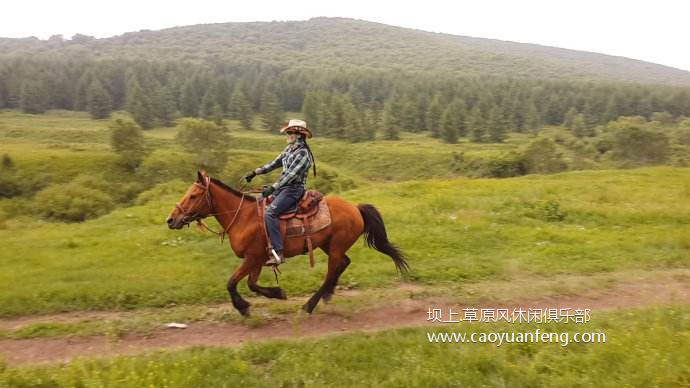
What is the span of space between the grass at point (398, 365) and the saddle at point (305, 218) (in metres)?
2.16

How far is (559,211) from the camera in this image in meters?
17.7

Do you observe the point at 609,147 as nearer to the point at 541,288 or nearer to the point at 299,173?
the point at 541,288

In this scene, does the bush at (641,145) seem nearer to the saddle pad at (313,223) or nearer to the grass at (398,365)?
the grass at (398,365)

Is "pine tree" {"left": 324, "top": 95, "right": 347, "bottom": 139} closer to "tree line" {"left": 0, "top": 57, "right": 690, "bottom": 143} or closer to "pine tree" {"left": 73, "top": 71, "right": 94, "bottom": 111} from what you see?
"tree line" {"left": 0, "top": 57, "right": 690, "bottom": 143}

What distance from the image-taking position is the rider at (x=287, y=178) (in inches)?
352

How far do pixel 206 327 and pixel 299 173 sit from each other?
10.8 ft

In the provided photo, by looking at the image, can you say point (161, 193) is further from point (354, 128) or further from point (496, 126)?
point (496, 126)

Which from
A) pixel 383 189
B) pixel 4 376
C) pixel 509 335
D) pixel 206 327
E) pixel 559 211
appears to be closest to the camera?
pixel 4 376

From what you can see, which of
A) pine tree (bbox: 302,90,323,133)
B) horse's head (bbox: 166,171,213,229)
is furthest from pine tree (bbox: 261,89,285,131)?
horse's head (bbox: 166,171,213,229)

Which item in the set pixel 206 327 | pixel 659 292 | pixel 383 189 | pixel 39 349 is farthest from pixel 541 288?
pixel 383 189

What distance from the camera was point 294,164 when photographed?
895 centimetres

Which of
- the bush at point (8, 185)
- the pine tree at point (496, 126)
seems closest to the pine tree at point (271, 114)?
the pine tree at point (496, 126)

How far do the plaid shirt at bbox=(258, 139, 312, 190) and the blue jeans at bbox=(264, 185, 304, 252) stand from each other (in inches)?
7.0

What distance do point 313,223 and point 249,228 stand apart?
122 centimetres
